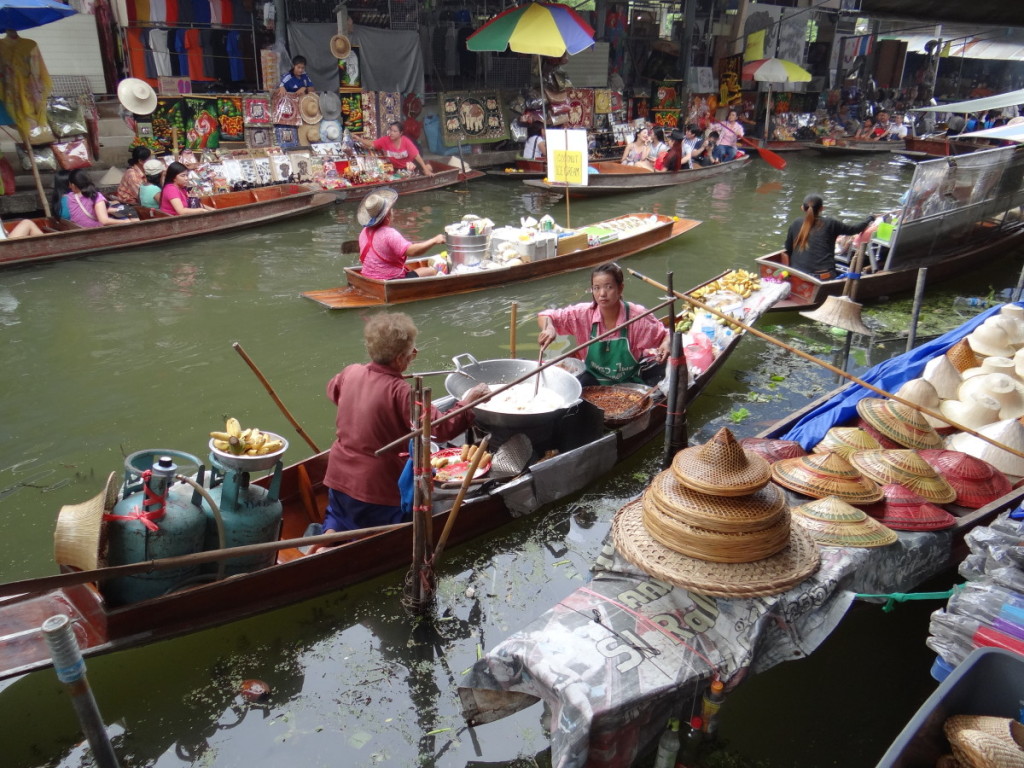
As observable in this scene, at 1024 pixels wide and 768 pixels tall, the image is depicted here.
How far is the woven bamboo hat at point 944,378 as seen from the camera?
17.3ft

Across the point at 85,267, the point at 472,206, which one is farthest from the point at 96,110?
the point at 472,206

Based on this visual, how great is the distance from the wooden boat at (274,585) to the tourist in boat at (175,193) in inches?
310

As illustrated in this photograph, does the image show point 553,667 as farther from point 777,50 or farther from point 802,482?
point 777,50

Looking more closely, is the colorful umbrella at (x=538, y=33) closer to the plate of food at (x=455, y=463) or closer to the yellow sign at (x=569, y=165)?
the yellow sign at (x=569, y=165)

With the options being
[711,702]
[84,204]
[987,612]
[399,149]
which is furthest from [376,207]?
[399,149]

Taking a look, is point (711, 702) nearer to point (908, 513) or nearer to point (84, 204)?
point (908, 513)

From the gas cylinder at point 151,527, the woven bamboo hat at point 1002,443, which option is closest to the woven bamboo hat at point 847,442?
the woven bamboo hat at point 1002,443

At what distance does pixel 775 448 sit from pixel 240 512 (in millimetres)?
3291

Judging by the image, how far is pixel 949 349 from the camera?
5.93m

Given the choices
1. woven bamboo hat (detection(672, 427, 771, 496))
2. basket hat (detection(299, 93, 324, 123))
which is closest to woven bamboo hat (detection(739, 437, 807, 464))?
woven bamboo hat (detection(672, 427, 771, 496))

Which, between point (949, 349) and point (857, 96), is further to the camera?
point (857, 96)

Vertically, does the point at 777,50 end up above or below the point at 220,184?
above

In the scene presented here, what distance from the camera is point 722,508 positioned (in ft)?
9.90

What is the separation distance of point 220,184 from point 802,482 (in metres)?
12.2
